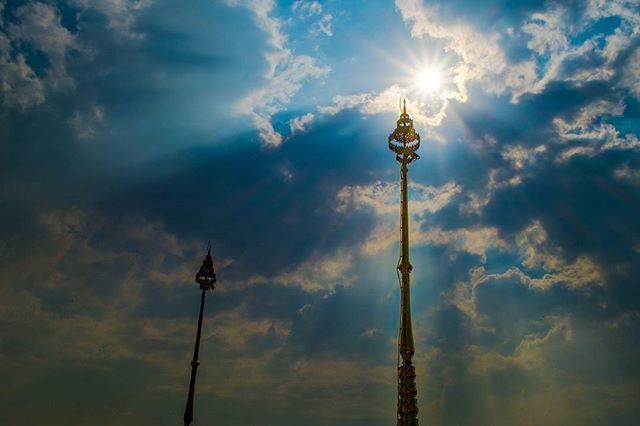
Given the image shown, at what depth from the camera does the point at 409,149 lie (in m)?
60.9

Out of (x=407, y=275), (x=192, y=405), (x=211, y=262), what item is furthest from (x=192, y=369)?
(x=407, y=275)

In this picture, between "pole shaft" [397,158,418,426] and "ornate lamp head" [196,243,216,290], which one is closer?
"ornate lamp head" [196,243,216,290]

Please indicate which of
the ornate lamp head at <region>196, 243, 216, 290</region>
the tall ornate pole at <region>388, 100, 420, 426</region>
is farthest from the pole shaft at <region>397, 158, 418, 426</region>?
the ornate lamp head at <region>196, 243, 216, 290</region>

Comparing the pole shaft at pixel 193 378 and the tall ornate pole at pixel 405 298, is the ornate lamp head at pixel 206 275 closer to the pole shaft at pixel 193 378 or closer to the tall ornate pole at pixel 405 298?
the pole shaft at pixel 193 378

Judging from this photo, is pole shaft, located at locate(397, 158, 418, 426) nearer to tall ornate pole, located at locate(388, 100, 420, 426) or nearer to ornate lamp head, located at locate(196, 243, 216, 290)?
tall ornate pole, located at locate(388, 100, 420, 426)

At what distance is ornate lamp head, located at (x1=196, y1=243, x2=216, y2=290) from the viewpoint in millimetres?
35125

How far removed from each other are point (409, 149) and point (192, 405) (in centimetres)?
4087

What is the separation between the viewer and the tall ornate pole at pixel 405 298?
47.8 metres

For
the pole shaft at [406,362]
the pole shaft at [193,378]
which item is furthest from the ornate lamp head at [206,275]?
the pole shaft at [406,362]

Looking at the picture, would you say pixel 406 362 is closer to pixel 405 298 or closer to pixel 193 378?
pixel 405 298

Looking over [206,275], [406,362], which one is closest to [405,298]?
[406,362]

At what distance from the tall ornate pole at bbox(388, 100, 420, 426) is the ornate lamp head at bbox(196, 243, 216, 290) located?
22564 mm

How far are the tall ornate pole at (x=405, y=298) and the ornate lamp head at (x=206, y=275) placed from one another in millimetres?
22564

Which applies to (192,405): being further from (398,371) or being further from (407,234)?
(407,234)
